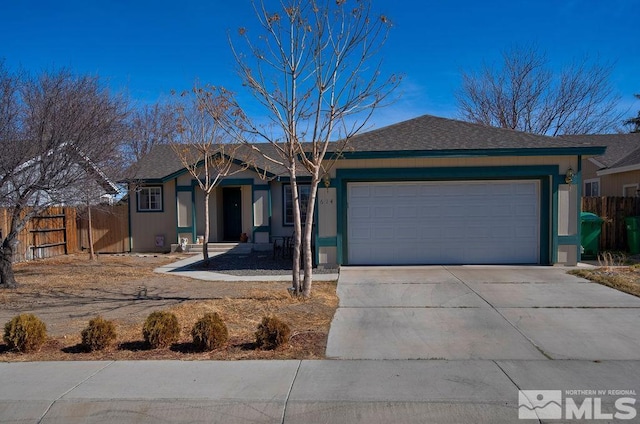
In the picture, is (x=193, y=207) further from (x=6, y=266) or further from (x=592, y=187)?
(x=592, y=187)

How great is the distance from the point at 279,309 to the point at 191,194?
Result: 11.8m

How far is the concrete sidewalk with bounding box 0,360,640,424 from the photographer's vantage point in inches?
173

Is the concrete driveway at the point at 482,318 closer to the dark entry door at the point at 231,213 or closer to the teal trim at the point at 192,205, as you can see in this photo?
the teal trim at the point at 192,205

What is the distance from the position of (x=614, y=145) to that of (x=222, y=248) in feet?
60.0

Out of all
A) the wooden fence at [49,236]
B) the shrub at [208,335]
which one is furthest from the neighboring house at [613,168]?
the wooden fence at [49,236]

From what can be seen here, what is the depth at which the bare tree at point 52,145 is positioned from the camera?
31.2 feet

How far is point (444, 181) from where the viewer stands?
41.9 feet

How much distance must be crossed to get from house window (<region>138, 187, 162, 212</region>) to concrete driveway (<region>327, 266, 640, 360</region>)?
11.0 metres

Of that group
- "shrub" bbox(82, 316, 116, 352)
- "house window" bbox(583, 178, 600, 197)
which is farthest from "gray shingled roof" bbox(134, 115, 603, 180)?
"house window" bbox(583, 178, 600, 197)

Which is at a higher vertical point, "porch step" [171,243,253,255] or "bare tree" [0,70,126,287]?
"bare tree" [0,70,126,287]

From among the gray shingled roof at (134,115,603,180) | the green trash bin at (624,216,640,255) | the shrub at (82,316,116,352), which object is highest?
the gray shingled roof at (134,115,603,180)

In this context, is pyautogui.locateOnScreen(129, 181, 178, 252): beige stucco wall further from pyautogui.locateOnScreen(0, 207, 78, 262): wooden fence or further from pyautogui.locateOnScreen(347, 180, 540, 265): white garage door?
pyautogui.locateOnScreen(347, 180, 540, 265): white garage door

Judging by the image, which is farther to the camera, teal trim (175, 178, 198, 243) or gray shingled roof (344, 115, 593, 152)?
teal trim (175, 178, 198, 243)

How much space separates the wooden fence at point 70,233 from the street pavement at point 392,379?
487 inches
